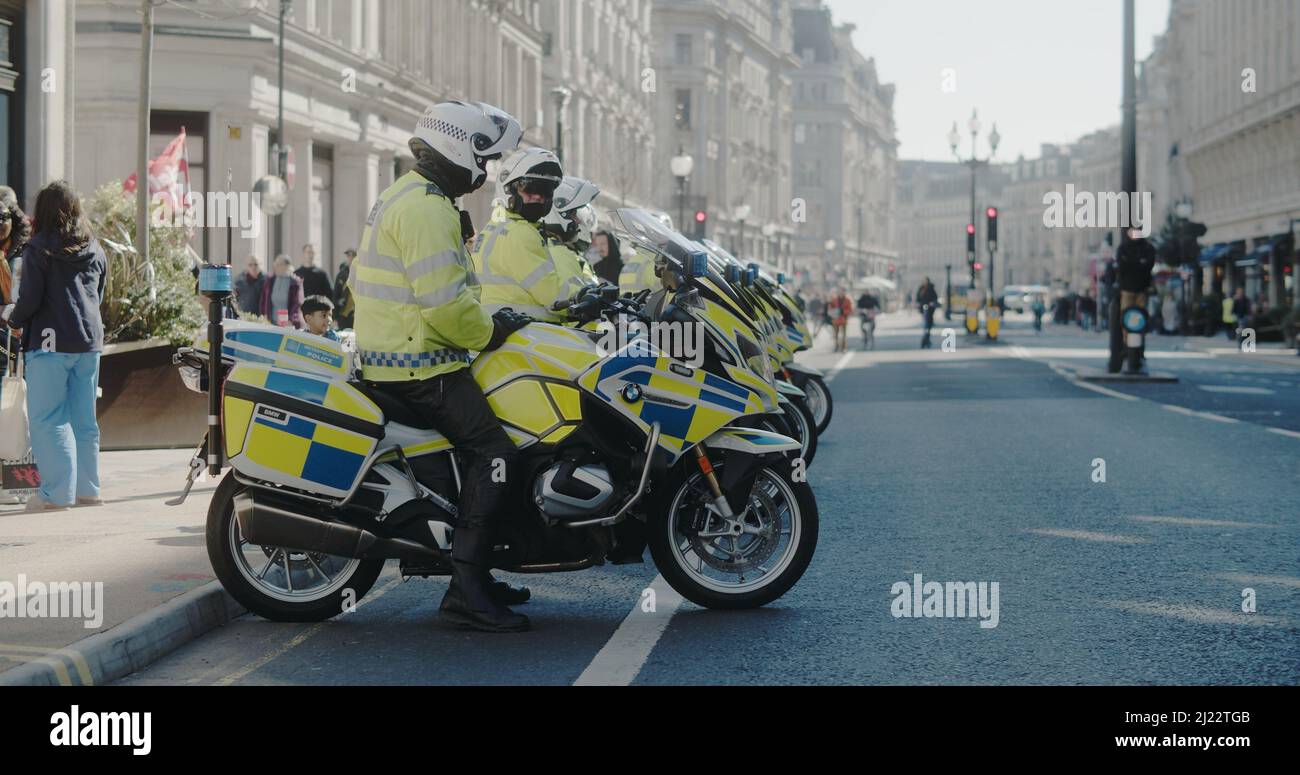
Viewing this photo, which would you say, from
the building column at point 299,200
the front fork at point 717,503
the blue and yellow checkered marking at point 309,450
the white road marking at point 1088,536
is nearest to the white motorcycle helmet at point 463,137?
the blue and yellow checkered marking at point 309,450

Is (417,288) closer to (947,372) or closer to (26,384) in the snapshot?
(26,384)

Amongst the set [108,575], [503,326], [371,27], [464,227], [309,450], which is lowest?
[108,575]

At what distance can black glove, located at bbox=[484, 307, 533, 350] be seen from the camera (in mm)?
6656

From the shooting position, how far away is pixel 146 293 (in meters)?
14.0

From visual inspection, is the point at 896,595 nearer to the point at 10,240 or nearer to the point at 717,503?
the point at 717,503

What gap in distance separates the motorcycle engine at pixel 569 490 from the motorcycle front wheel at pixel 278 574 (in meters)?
0.71

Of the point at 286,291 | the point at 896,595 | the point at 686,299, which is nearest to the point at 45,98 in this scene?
the point at 286,291

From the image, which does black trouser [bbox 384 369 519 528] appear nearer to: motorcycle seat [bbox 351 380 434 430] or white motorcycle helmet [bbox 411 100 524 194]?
motorcycle seat [bbox 351 380 434 430]

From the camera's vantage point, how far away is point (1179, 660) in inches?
236

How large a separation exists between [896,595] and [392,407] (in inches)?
92.5

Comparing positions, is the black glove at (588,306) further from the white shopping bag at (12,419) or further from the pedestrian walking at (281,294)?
the pedestrian walking at (281,294)

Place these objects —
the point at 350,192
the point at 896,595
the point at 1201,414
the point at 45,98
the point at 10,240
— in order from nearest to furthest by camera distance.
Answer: the point at 896,595 → the point at 10,240 → the point at 45,98 → the point at 1201,414 → the point at 350,192

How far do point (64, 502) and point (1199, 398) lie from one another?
15600mm
